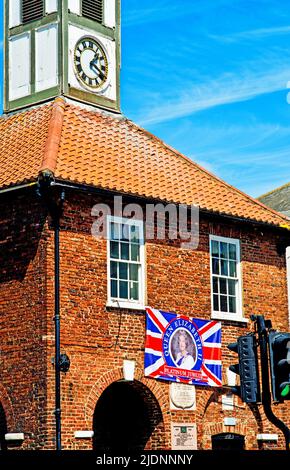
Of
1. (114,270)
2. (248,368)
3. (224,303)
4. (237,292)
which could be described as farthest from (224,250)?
(248,368)

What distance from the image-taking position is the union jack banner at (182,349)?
80.0 feet

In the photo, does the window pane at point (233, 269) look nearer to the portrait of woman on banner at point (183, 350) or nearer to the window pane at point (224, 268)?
the window pane at point (224, 268)

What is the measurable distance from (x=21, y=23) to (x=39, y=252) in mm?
7546

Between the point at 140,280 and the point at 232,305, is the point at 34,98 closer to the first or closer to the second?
the point at 140,280

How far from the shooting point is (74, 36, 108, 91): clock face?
90.0ft

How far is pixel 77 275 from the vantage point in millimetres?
23359

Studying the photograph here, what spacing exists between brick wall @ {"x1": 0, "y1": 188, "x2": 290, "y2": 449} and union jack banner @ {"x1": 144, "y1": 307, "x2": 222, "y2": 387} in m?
0.20

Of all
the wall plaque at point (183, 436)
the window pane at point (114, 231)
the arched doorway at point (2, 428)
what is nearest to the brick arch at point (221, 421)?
the wall plaque at point (183, 436)

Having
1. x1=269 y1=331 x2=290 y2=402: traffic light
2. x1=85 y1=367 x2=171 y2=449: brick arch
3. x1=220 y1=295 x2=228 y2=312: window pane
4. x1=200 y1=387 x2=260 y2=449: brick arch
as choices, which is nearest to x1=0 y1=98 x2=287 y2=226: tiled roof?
x1=220 y1=295 x2=228 y2=312: window pane

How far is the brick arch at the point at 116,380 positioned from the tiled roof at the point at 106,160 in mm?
3930

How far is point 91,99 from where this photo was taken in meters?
27.6

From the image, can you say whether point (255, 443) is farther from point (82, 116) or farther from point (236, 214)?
point (82, 116)
